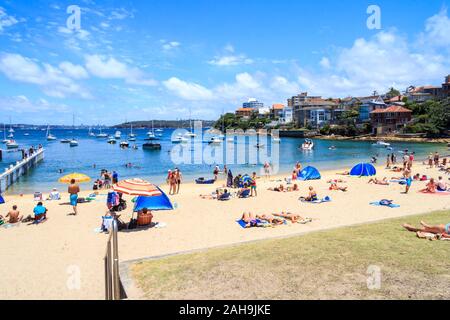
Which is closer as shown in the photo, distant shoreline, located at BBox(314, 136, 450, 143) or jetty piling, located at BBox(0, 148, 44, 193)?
jetty piling, located at BBox(0, 148, 44, 193)

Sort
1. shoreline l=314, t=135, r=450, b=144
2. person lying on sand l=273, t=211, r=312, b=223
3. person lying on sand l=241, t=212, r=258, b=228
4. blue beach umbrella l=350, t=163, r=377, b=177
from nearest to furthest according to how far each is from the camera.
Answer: person lying on sand l=241, t=212, r=258, b=228 → person lying on sand l=273, t=211, r=312, b=223 → blue beach umbrella l=350, t=163, r=377, b=177 → shoreline l=314, t=135, r=450, b=144

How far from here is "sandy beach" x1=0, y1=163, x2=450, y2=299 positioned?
27.1 ft

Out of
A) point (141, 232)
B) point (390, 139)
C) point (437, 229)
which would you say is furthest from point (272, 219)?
point (390, 139)

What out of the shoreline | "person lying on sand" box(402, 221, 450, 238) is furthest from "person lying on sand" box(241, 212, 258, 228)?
the shoreline

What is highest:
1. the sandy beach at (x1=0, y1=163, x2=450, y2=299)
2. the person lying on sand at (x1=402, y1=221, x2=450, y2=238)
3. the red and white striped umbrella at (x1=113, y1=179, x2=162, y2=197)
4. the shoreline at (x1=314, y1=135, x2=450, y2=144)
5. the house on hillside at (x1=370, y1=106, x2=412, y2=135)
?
the house on hillside at (x1=370, y1=106, x2=412, y2=135)

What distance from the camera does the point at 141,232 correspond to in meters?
12.6

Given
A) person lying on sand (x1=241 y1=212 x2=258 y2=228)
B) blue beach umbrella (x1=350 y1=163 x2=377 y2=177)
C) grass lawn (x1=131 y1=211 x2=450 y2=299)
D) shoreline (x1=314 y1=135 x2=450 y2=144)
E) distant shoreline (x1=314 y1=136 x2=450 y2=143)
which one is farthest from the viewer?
distant shoreline (x1=314 y1=136 x2=450 y2=143)

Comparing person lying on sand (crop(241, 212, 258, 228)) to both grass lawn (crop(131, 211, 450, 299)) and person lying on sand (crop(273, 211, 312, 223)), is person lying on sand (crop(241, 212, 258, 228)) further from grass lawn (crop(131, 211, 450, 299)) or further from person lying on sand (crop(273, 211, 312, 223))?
grass lawn (crop(131, 211, 450, 299))

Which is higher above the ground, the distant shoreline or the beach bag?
the distant shoreline

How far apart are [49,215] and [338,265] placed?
1264 cm

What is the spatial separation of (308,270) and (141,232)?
6961mm

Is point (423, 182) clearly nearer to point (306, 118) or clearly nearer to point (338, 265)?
point (338, 265)

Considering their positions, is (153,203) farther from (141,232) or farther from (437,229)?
(437,229)

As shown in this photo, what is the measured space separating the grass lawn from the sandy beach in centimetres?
174
